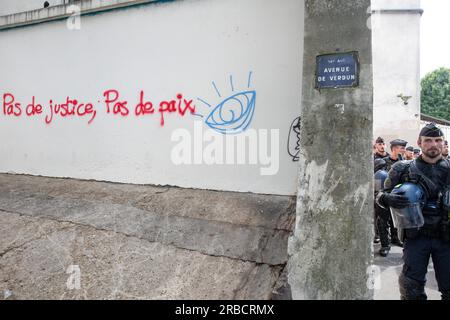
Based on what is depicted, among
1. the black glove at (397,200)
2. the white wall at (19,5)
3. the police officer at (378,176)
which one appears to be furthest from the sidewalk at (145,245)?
the white wall at (19,5)

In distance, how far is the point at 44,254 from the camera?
323cm

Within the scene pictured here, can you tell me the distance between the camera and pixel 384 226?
17.3ft

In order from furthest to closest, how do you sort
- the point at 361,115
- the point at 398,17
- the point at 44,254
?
the point at 398,17, the point at 44,254, the point at 361,115

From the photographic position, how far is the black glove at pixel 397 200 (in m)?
3.00

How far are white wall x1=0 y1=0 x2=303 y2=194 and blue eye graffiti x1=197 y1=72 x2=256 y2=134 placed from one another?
0.18ft

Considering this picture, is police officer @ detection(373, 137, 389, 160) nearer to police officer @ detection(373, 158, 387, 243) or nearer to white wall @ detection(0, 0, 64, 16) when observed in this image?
police officer @ detection(373, 158, 387, 243)

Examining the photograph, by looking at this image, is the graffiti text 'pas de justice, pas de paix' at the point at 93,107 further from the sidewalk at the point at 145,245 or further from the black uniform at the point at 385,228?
the black uniform at the point at 385,228

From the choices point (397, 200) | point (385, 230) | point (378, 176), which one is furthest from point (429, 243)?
point (385, 230)

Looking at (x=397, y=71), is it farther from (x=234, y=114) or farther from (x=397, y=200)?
(x=397, y=200)

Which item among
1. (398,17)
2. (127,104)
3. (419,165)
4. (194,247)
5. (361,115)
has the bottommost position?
(194,247)

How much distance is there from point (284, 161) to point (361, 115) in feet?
3.50

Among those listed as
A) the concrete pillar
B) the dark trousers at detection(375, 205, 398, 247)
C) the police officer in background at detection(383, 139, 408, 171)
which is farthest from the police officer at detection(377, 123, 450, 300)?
the police officer in background at detection(383, 139, 408, 171)
